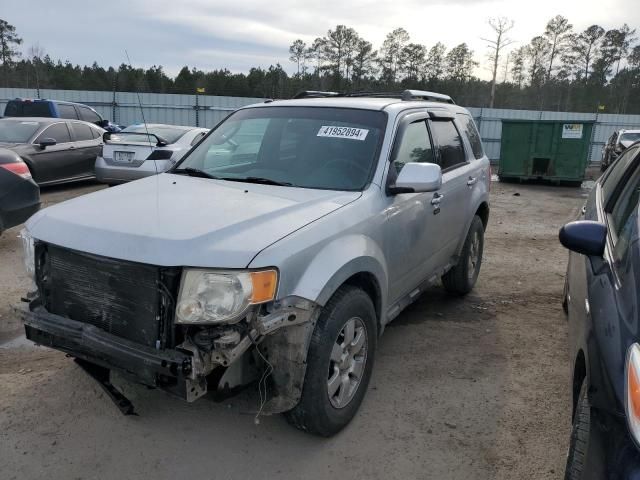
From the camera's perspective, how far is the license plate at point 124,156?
379 inches

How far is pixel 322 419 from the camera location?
111 inches

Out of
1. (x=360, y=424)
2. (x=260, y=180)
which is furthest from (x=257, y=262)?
→ (x=360, y=424)

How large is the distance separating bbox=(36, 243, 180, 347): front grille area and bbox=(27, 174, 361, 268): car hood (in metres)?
0.07

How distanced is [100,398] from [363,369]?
166 centimetres

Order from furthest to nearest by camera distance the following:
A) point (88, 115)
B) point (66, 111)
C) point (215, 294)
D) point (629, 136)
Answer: point (629, 136) → point (88, 115) → point (66, 111) → point (215, 294)

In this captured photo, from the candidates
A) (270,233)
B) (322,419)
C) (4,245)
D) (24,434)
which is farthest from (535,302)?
(4,245)

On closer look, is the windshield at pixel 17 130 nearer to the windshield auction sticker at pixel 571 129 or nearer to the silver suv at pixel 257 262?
the silver suv at pixel 257 262

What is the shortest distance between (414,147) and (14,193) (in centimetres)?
483

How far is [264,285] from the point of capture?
2410 millimetres

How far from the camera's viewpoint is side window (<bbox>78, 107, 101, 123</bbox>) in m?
14.6

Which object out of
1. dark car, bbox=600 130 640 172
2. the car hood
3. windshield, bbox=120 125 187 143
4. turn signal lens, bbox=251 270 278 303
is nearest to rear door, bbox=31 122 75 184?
windshield, bbox=120 125 187 143

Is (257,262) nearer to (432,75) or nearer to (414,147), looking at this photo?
(414,147)

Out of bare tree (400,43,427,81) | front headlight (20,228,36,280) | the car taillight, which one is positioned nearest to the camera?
front headlight (20,228,36,280)

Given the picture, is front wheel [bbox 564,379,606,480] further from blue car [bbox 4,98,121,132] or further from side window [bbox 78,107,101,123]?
side window [bbox 78,107,101,123]
